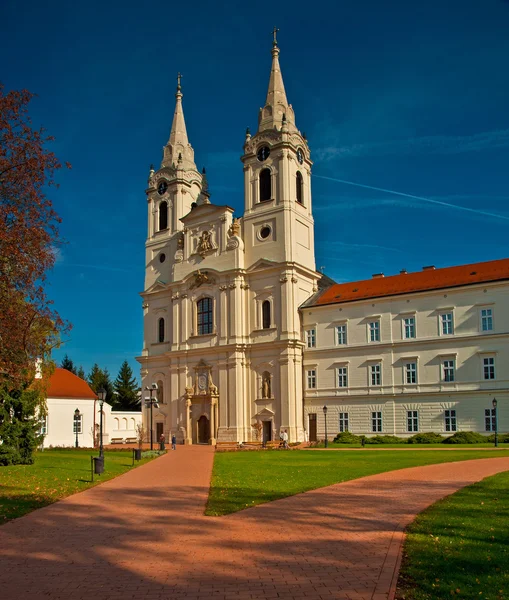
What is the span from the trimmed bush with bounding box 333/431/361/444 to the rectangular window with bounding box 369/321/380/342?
8.26 metres

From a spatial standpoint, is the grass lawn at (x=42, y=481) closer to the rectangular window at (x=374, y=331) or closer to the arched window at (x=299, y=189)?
the rectangular window at (x=374, y=331)

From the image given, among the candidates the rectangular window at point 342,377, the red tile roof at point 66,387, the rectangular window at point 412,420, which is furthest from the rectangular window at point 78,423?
the rectangular window at point 412,420

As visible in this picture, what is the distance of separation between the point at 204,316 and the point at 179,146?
20.9 meters

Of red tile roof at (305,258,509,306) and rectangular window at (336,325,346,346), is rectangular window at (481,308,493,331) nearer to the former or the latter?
red tile roof at (305,258,509,306)

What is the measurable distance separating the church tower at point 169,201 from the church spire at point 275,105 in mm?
10757

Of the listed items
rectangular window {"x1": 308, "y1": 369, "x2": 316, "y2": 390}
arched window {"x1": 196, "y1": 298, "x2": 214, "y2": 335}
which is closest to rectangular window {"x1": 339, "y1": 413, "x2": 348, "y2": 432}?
rectangular window {"x1": 308, "y1": 369, "x2": 316, "y2": 390}

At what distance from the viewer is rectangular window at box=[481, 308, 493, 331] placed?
4956 centimetres

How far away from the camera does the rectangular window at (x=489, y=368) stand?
48875mm

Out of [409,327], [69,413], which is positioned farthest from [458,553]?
[69,413]

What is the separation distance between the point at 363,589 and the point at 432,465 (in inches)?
791

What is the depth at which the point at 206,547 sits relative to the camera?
11.9 meters

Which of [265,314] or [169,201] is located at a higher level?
[169,201]

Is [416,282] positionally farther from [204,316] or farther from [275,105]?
[275,105]

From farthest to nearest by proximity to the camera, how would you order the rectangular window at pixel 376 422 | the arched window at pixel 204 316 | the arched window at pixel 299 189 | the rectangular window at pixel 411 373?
the arched window at pixel 299 189, the arched window at pixel 204 316, the rectangular window at pixel 376 422, the rectangular window at pixel 411 373
